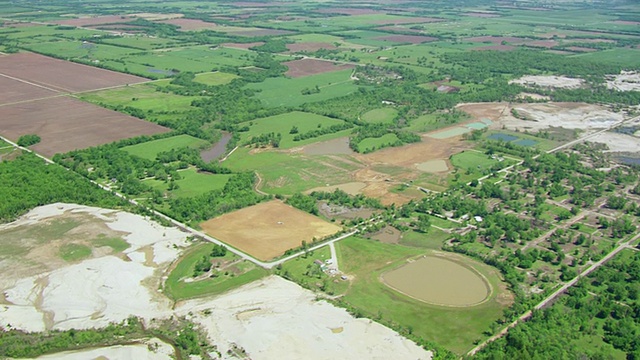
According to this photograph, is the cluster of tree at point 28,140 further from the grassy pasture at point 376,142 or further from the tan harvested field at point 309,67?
the tan harvested field at point 309,67

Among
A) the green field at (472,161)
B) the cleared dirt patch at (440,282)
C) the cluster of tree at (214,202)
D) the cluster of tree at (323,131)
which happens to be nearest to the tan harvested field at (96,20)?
the cluster of tree at (323,131)

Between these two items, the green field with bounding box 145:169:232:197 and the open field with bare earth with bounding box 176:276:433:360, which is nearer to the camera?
the open field with bare earth with bounding box 176:276:433:360

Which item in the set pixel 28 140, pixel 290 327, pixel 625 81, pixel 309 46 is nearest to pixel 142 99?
pixel 28 140

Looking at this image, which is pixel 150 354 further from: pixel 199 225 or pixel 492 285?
pixel 492 285

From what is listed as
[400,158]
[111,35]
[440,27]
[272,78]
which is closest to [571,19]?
[440,27]

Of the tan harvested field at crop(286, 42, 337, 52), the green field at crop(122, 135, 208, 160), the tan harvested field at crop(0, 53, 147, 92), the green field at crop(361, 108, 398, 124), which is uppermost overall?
the tan harvested field at crop(0, 53, 147, 92)

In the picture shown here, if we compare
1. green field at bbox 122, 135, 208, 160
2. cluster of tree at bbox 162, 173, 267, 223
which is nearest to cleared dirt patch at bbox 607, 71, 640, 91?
green field at bbox 122, 135, 208, 160

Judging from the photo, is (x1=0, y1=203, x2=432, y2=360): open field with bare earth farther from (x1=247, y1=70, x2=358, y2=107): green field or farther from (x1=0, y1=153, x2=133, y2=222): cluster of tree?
(x1=247, y1=70, x2=358, y2=107): green field
